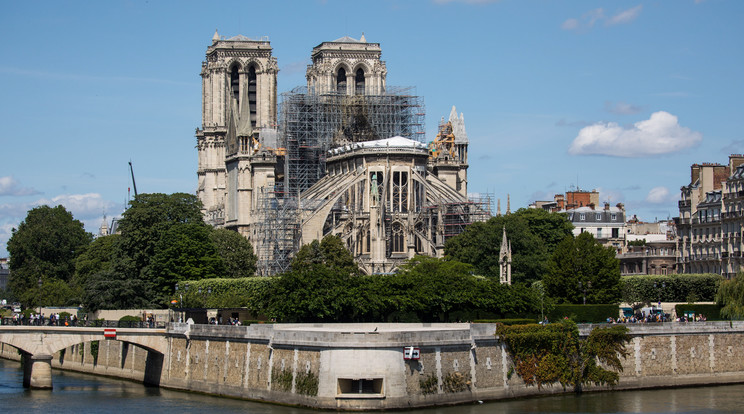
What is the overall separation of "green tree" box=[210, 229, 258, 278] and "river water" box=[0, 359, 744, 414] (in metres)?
32.0

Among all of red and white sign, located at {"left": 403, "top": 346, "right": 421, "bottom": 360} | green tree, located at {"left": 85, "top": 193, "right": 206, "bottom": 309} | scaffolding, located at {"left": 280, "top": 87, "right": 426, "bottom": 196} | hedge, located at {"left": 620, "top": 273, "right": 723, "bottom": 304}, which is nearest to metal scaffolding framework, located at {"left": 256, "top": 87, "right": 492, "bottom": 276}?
scaffolding, located at {"left": 280, "top": 87, "right": 426, "bottom": 196}

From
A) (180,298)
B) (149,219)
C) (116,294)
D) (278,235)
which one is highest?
(149,219)

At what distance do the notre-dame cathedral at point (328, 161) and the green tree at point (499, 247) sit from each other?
610cm

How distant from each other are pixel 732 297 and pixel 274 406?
24.3 metres

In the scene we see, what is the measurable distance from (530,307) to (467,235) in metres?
26.3

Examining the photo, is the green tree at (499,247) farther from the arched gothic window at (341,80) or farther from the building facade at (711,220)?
the arched gothic window at (341,80)

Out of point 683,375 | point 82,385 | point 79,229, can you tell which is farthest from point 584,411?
point 79,229

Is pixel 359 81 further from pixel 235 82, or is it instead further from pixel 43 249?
pixel 43 249

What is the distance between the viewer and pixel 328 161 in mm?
103375

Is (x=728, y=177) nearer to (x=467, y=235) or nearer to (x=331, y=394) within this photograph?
(x=467, y=235)

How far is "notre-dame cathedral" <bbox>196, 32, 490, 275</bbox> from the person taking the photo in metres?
93.6

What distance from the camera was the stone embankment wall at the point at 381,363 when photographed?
1836 inches

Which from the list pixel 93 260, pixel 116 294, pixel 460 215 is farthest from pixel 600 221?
pixel 116 294

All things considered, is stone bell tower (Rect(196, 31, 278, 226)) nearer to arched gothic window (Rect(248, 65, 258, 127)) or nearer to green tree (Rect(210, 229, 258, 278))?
arched gothic window (Rect(248, 65, 258, 127))
